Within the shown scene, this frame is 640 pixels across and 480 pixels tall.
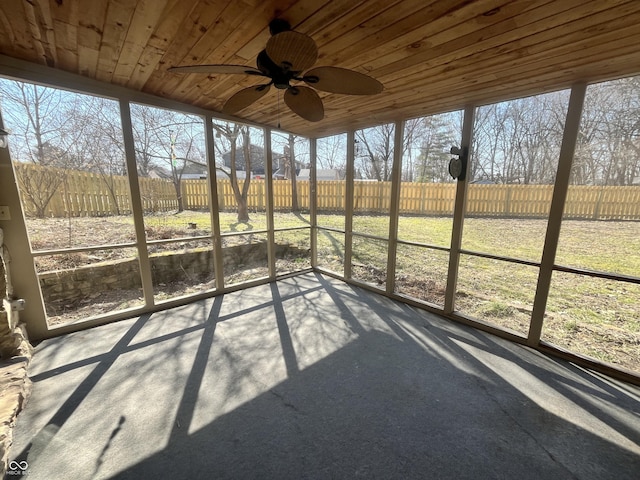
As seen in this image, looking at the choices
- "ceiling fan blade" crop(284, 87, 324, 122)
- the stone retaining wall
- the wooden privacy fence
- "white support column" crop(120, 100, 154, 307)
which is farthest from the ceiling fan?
the stone retaining wall

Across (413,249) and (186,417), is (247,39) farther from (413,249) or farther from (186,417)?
(413,249)

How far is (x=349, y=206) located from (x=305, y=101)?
2.52 metres

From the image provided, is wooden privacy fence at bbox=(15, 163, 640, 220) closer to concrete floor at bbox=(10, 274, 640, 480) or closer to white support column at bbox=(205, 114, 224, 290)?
white support column at bbox=(205, 114, 224, 290)

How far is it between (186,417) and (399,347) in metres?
1.87

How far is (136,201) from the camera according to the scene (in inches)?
117

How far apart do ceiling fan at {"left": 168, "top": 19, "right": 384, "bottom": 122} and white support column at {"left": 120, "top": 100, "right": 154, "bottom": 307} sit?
1.77 meters

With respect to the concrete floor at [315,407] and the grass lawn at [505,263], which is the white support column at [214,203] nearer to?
the grass lawn at [505,263]

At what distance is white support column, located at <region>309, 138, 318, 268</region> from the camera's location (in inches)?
Result: 181

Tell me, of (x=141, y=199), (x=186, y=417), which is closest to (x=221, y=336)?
(x=186, y=417)

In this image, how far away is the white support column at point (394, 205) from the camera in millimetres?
3396

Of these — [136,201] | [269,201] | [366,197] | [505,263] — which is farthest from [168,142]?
[505,263]

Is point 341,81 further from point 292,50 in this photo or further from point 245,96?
point 245,96

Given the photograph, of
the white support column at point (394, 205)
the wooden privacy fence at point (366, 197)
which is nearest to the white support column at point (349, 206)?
the wooden privacy fence at point (366, 197)

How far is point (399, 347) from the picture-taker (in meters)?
2.59
